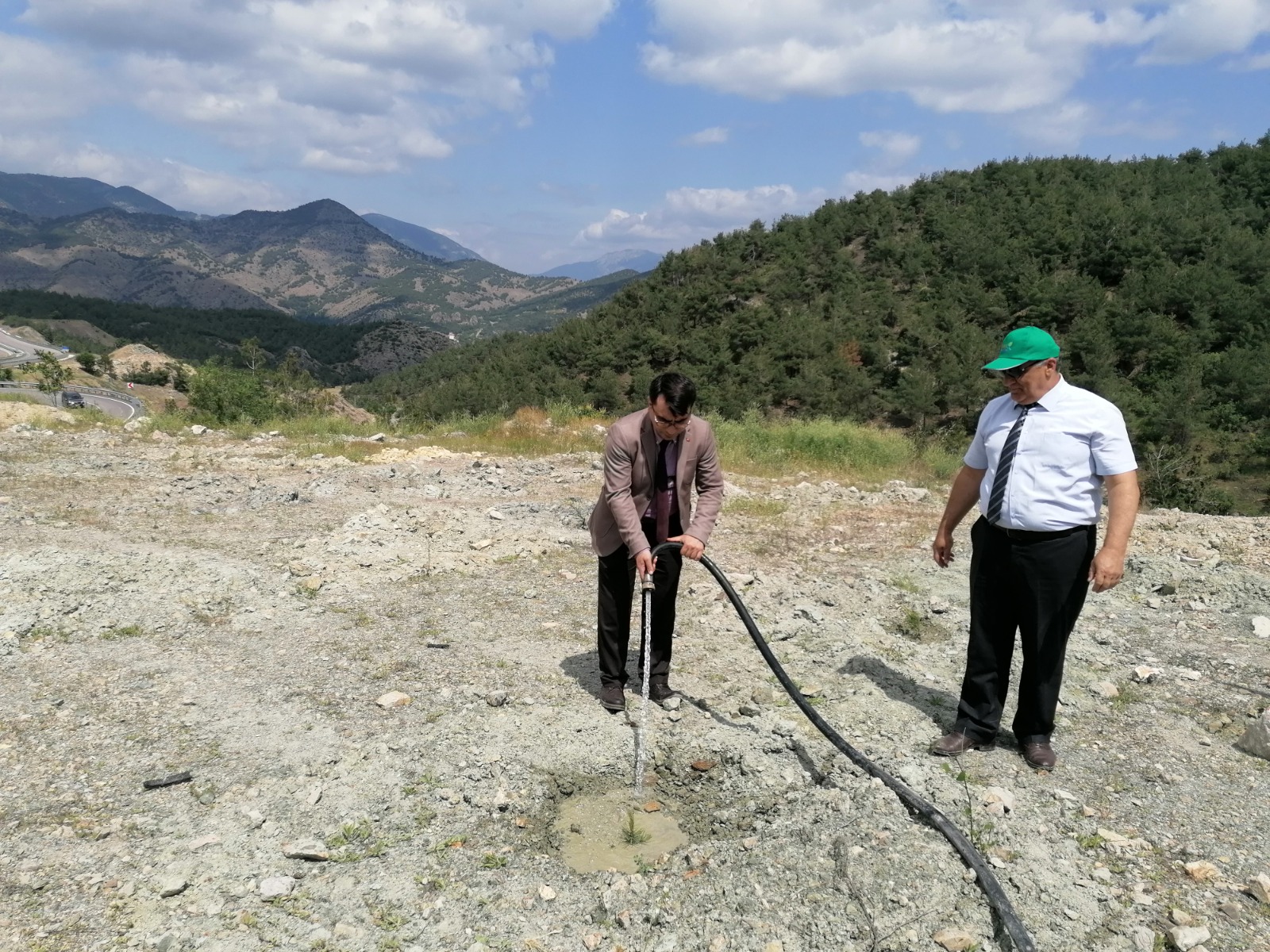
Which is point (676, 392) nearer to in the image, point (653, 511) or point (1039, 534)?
point (653, 511)

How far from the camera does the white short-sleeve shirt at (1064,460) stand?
319cm

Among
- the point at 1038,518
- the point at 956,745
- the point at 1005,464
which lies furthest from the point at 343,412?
the point at 1038,518

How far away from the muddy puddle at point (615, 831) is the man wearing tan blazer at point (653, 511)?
0.73m

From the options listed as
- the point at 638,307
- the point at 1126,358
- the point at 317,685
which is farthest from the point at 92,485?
the point at 638,307

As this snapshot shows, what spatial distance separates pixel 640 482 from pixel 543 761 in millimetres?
1482

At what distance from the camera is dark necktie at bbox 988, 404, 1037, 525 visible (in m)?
3.32

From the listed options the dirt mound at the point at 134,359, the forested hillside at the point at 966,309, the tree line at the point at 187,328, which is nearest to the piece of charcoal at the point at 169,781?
the forested hillside at the point at 966,309

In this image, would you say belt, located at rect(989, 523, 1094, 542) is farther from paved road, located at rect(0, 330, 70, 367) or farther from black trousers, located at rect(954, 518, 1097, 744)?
paved road, located at rect(0, 330, 70, 367)

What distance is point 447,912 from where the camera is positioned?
111 inches

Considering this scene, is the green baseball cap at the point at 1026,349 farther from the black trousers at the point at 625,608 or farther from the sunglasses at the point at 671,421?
the black trousers at the point at 625,608

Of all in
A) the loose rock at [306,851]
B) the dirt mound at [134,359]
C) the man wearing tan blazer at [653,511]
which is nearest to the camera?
the loose rock at [306,851]

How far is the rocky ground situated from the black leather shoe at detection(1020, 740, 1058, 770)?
8 centimetres

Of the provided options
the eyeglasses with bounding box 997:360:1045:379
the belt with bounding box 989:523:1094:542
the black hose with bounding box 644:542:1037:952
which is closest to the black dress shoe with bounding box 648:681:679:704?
the black hose with bounding box 644:542:1037:952

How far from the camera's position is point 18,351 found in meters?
101
